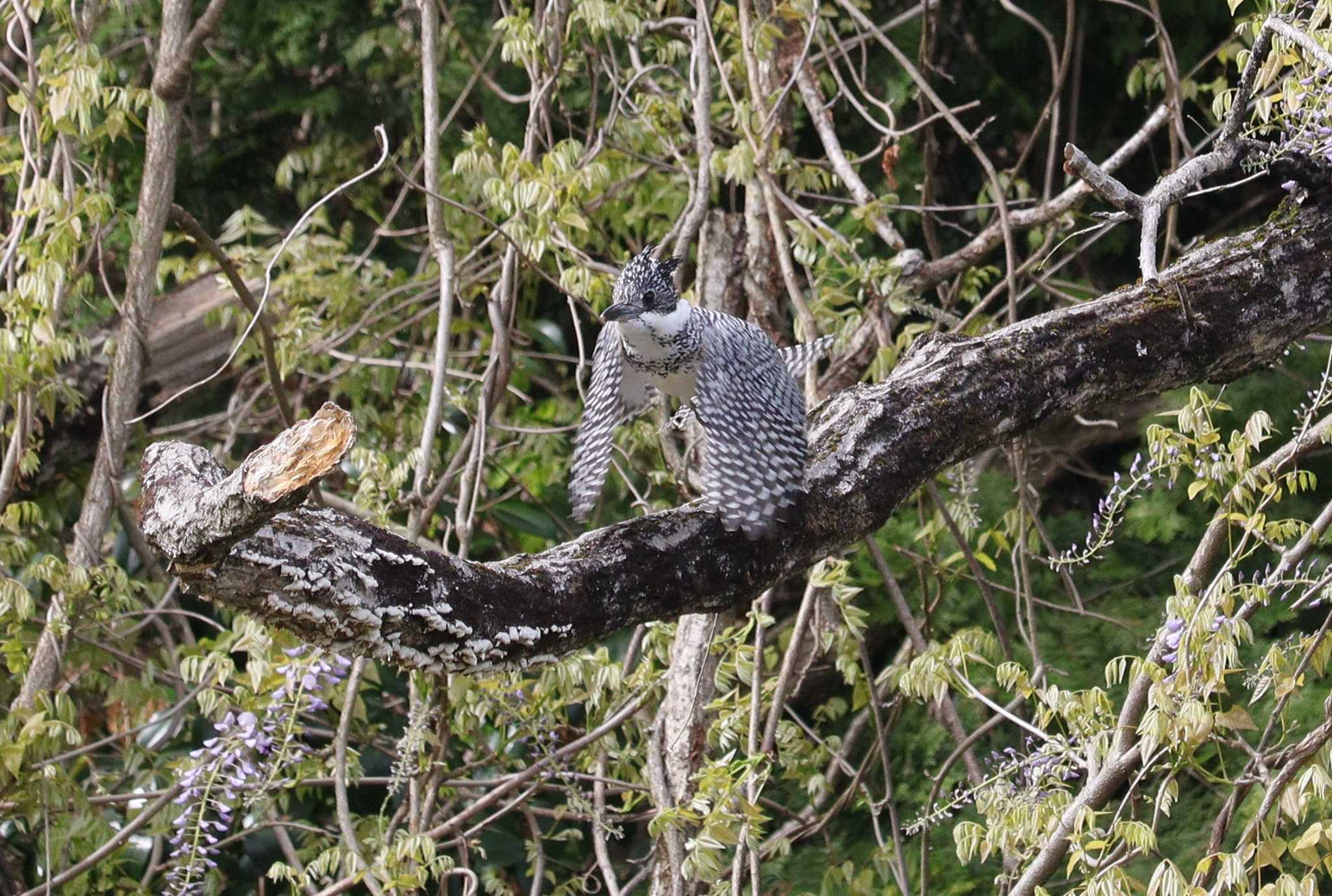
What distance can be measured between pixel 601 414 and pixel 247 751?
101 cm

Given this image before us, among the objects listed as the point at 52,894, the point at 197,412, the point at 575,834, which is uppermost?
the point at 197,412

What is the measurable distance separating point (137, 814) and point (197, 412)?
166 cm

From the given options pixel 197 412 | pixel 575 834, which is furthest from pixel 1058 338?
pixel 197 412

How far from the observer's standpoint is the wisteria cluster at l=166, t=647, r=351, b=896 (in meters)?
2.62

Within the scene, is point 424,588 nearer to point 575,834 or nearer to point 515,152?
point 515,152

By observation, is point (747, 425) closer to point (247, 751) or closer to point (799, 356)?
point (799, 356)

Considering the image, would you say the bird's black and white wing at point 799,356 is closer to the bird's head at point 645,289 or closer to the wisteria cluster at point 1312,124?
the bird's head at point 645,289

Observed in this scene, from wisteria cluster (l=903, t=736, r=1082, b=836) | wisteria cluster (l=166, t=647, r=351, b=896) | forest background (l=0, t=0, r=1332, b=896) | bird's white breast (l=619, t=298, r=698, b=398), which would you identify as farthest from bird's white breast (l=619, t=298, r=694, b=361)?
wisteria cluster (l=903, t=736, r=1082, b=836)

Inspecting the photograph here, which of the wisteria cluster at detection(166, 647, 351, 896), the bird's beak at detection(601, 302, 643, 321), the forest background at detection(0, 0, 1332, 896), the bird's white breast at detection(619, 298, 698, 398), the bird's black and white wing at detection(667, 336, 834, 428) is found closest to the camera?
the forest background at detection(0, 0, 1332, 896)

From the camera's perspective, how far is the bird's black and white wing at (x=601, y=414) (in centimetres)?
252

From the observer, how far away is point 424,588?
166 centimetres

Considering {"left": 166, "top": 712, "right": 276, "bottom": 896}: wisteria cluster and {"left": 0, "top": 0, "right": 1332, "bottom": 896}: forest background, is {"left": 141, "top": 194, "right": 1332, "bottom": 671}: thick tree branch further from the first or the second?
{"left": 166, "top": 712, "right": 276, "bottom": 896}: wisteria cluster

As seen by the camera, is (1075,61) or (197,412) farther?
(197,412)

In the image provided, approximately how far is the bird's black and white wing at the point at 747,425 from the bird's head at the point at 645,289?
0.30 feet
